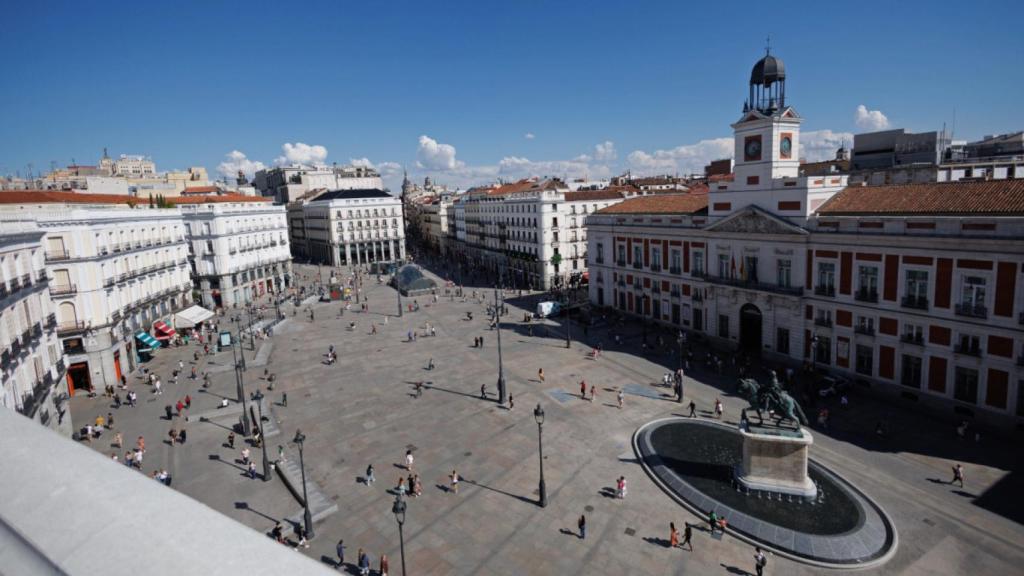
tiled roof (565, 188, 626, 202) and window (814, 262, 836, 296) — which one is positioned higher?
tiled roof (565, 188, 626, 202)

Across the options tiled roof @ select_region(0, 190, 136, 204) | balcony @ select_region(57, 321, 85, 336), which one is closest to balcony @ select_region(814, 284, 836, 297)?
balcony @ select_region(57, 321, 85, 336)

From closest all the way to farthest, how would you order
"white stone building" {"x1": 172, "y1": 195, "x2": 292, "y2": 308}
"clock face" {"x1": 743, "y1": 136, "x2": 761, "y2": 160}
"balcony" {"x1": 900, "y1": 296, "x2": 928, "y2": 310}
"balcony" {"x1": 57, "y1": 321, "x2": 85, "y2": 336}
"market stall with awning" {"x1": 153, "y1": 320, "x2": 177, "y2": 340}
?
"balcony" {"x1": 900, "y1": 296, "x2": 928, "y2": 310} < "balcony" {"x1": 57, "y1": 321, "x2": 85, "y2": 336} < "clock face" {"x1": 743, "y1": 136, "x2": 761, "y2": 160} < "market stall with awning" {"x1": 153, "y1": 320, "x2": 177, "y2": 340} < "white stone building" {"x1": 172, "y1": 195, "x2": 292, "y2": 308}

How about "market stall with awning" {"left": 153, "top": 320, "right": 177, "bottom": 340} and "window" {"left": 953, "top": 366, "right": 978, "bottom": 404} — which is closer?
"window" {"left": 953, "top": 366, "right": 978, "bottom": 404}

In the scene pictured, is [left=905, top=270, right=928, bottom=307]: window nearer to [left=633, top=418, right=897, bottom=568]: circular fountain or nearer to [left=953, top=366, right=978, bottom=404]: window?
[left=953, top=366, right=978, bottom=404]: window

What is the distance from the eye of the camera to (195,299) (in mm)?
62562

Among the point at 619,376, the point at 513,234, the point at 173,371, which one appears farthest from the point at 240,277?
the point at 619,376

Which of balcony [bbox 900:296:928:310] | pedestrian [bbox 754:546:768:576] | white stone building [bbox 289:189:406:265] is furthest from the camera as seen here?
white stone building [bbox 289:189:406:265]

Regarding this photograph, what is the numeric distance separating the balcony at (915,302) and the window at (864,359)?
3.23 m

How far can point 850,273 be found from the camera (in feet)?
112

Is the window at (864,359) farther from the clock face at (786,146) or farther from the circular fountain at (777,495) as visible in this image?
the clock face at (786,146)

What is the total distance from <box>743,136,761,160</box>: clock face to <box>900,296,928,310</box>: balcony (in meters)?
13.5

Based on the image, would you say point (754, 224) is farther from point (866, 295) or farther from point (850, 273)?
point (866, 295)

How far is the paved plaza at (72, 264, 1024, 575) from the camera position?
1977 cm

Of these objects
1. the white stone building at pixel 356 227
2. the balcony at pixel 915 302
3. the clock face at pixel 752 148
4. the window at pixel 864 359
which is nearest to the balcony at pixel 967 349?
the balcony at pixel 915 302
